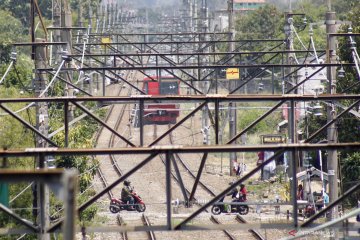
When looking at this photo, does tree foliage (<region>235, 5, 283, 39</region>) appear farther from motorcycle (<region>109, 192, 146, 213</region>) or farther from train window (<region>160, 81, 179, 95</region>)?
motorcycle (<region>109, 192, 146, 213</region>)

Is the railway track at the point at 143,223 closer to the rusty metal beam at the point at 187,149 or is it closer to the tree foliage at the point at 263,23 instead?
the rusty metal beam at the point at 187,149

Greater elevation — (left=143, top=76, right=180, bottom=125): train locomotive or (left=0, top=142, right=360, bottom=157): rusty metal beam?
(left=0, top=142, right=360, bottom=157): rusty metal beam

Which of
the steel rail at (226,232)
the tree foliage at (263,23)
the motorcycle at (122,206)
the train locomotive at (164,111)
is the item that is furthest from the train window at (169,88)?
the steel rail at (226,232)

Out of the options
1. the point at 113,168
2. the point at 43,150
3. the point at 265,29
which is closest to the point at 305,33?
the point at 265,29

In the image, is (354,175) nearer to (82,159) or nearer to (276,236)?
(276,236)

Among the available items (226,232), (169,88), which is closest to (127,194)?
(226,232)

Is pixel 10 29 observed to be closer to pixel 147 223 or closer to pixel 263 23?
pixel 263 23

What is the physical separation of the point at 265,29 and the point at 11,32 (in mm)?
14035

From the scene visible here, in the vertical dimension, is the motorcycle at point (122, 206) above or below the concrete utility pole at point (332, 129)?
below

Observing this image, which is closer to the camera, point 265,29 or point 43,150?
point 43,150

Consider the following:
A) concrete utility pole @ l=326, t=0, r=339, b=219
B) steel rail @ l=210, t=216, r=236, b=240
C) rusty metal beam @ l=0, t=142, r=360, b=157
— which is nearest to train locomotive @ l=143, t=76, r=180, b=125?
steel rail @ l=210, t=216, r=236, b=240

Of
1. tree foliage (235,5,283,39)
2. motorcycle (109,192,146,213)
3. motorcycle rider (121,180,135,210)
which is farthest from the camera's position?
tree foliage (235,5,283,39)

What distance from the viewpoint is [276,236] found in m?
19.5

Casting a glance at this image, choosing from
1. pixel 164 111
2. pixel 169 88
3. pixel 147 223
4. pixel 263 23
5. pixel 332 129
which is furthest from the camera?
pixel 263 23
